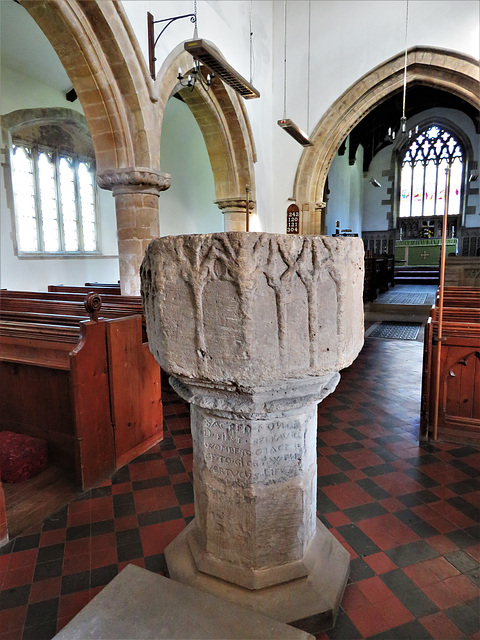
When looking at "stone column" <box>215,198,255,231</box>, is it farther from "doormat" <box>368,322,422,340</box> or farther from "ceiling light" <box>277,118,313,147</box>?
"doormat" <box>368,322,422,340</box>

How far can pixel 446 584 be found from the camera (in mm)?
1692

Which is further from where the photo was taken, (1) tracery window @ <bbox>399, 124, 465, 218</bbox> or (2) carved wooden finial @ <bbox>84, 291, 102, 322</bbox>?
(1) tracery window @ <bbox>399, 124, 465, 218</bbox>

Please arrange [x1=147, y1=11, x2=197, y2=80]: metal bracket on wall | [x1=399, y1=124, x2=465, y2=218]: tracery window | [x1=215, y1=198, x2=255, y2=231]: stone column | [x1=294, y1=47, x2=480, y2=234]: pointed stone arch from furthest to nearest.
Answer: [x1=399, y1=124, x2=465, y2=218]: tracery window → [x1=215, y1=198, x2=255, y2=231]: stone column → [x1=294, y1=47, x2=480, y2=234]: pointed stone arch → [x1=147, y1=11, x2=197, y2=80]: metal bracket on wall

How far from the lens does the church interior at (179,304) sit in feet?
5.94

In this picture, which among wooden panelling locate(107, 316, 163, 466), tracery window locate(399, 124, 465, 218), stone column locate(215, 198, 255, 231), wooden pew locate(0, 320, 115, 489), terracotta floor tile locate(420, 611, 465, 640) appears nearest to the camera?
terracotta floor tile locate(420, 611, 465, 640)

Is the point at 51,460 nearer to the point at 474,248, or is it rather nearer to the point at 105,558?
the point at 105,558

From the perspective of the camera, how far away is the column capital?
4.92 m

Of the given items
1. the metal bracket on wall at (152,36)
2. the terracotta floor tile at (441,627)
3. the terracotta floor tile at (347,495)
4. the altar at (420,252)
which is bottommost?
the terracotta floor tile at (441,627)

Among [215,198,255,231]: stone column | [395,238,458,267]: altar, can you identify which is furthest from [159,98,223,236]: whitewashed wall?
[395,238,458,267]: altar

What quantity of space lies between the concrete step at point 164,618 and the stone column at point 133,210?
13.9 feet

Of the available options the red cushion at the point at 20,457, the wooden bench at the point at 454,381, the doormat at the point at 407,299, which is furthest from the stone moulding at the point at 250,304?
the doormat at the point at 407,299

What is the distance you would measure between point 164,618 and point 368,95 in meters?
9.04

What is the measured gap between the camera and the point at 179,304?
51.9 inches

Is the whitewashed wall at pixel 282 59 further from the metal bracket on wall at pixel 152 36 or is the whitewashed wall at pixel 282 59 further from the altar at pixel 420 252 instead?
the altar at pixel 420 252
